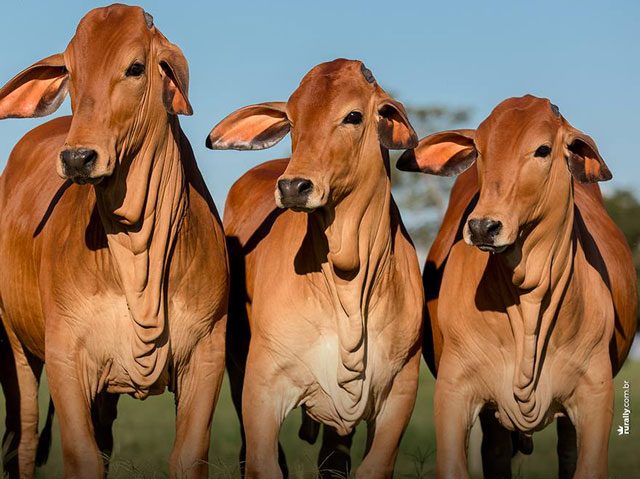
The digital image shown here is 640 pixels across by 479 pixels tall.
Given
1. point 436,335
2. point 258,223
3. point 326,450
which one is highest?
point 258,223

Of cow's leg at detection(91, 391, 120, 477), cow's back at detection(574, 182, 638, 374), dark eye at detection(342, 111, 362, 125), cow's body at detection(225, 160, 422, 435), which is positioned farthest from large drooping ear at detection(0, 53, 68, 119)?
cow's back at detection(574, 182, 638, 374)

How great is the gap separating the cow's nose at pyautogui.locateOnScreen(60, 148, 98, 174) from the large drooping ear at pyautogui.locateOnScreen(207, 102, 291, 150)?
1.43 m

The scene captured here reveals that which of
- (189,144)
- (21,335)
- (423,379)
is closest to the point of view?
(189,144)

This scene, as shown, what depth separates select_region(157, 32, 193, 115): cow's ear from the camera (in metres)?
8.35

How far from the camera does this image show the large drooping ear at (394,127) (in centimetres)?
864

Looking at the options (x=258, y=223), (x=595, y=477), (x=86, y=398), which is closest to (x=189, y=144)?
(x=258, y=223)

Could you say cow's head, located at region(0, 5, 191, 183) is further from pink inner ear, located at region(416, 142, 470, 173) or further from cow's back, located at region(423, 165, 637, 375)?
cow's back, located at region(423, 165, 637, 375)

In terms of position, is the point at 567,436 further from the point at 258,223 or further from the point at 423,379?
the point at 423,379

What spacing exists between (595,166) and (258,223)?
2.45 metres

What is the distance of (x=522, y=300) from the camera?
845 centimetres

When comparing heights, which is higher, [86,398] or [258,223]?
[258,223]

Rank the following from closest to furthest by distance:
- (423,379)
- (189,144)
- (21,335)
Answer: (189,144)
(21,335)
(423,379)

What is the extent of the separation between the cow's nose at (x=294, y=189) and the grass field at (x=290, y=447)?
5.09 ft

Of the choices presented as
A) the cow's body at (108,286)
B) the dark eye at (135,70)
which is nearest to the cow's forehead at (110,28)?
the dark eye at (135,70)
